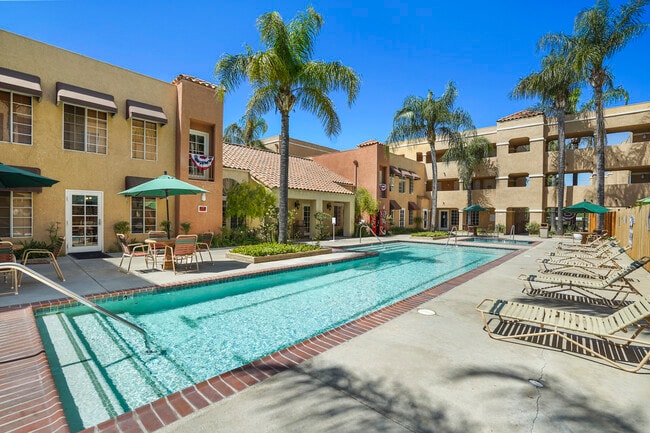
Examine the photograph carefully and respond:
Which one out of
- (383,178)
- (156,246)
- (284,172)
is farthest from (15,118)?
(383,178)

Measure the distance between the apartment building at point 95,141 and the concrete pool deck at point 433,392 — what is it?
12.7 meters

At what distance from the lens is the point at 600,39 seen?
20750mm

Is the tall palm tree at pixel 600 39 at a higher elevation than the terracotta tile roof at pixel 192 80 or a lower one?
higher

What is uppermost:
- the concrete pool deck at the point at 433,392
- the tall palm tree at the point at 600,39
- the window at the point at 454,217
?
the tall palm tree at the point at 600,39

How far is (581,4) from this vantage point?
68.7 ft

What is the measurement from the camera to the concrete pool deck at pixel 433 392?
2.63 m

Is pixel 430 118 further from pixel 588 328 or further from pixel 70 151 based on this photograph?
pixel 588 328

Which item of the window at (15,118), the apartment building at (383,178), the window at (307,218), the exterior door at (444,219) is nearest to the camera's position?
the window at (15,118)

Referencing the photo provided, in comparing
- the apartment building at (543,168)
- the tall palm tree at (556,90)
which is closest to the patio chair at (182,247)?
the apartment building at (543,168)

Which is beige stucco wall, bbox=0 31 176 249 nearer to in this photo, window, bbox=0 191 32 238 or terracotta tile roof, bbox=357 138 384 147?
window, bbox=0 191 32 238

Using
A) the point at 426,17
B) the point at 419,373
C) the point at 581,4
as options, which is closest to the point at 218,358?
the point at 419,373

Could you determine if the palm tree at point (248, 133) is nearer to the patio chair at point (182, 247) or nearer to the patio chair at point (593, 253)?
the patio chair at point (182, 247)

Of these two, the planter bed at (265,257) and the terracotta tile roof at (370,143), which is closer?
the planter bed at (265,257)

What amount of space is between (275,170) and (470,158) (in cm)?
2028
